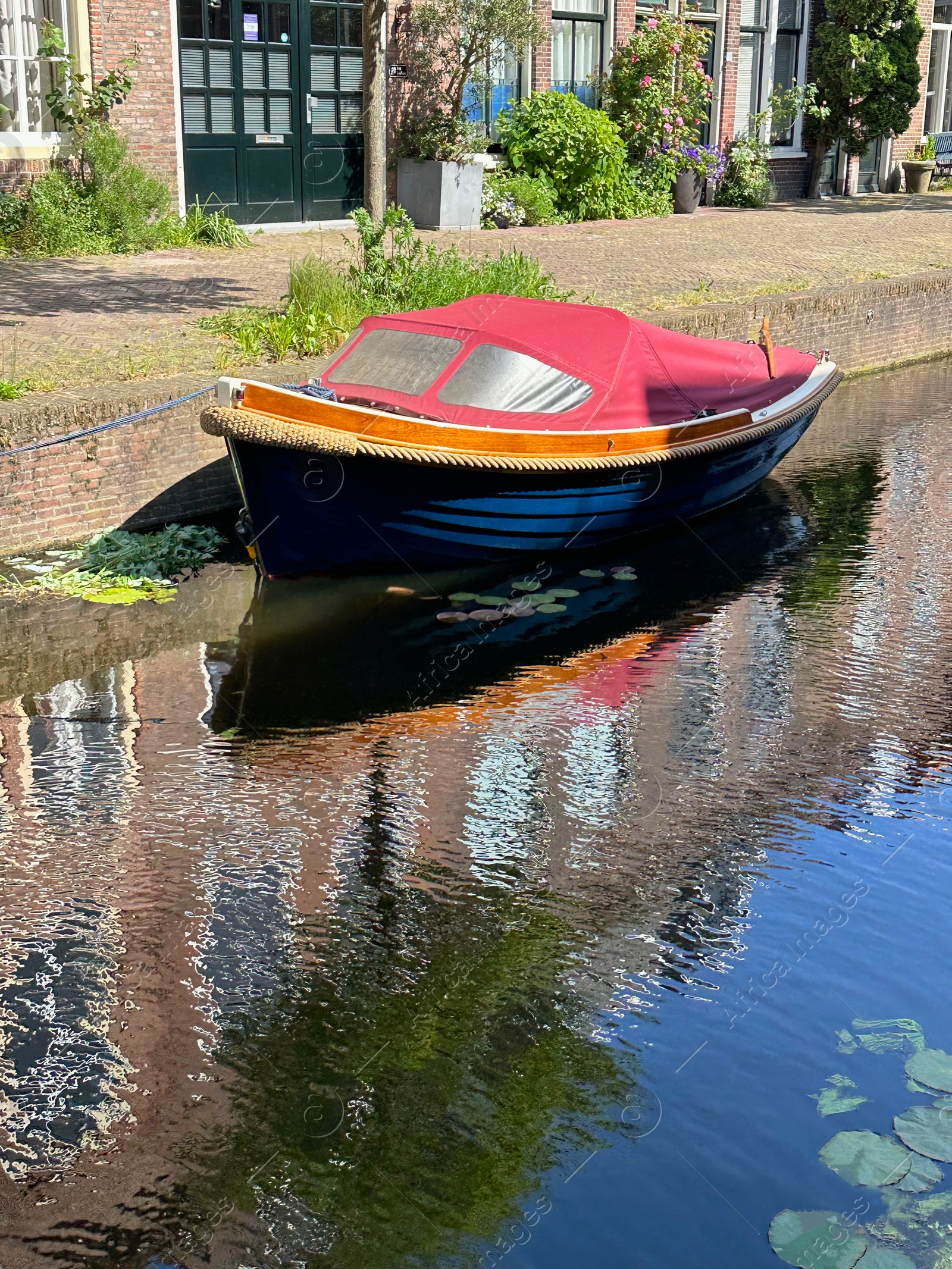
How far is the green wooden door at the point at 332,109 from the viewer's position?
15.5m

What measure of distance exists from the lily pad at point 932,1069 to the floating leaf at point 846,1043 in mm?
150

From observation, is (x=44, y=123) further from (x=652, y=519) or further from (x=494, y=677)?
(x=494, y=677)

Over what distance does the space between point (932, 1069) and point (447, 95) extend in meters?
15.0

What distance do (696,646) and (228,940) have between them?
350 cm

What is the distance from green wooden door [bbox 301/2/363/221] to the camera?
15.5 metres

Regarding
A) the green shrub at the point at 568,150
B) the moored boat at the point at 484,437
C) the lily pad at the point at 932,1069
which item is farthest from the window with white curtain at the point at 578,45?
the lily pad at the point at 932,1069

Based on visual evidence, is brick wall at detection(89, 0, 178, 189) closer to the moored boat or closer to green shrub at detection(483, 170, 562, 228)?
green shrub at detection(483, 170, 562, 228)

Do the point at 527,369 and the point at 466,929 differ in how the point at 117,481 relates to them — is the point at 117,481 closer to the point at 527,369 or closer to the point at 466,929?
the point at 527,369

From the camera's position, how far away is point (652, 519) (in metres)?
8.75

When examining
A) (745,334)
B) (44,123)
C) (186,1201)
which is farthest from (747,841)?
(44,123)

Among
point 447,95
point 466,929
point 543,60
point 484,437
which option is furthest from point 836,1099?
point 543,60

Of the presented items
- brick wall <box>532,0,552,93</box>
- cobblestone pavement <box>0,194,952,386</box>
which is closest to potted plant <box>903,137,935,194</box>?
cobblestone pavement <box>0,194,952,386</box>

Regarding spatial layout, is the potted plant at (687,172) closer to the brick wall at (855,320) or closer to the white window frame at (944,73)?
the brick wall at (855,320)

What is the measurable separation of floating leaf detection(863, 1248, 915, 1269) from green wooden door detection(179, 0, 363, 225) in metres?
13.7
